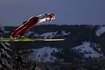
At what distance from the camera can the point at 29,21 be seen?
1695 cm

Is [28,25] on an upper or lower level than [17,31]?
upper

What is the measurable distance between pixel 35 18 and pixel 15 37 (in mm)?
1374

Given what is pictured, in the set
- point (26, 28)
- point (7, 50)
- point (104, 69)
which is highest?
point (26, 28)

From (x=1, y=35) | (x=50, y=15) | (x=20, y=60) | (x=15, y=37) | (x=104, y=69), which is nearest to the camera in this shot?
(x=1, y=35)

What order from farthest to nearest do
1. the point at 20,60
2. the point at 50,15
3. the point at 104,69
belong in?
the point at 104,69, the point at 20,60, the point at 50,15

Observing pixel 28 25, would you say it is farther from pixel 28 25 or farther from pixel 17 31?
pixel 17 31

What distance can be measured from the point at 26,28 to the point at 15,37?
0.74 metres

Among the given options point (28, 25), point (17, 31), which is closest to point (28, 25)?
point (28, 25)

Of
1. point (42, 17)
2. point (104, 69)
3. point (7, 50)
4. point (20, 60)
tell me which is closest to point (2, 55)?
point (7, 50)

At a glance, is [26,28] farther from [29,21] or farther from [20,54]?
[20,54]

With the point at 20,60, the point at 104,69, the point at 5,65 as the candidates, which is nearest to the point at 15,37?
the point at 5,65

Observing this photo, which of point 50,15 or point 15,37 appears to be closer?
point 15,37

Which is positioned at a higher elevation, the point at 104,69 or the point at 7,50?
the point at 7,50

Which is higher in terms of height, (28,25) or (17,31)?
(28,25)
